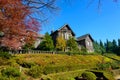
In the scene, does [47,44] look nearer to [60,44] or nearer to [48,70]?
[60,44]

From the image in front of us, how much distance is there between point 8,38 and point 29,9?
1.79 meters

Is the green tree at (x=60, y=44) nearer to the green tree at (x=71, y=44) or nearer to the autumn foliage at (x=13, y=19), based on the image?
the green tree at (x=71, y=44)

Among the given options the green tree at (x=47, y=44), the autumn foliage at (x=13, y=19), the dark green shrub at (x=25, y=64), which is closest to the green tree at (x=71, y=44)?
the green tree at (x=47, y=44)

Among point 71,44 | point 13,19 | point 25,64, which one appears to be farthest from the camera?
point 71,44

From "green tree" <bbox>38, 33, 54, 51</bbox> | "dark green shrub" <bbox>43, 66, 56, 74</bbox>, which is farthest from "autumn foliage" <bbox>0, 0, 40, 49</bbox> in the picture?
"green tree" <bbox>38, 33, 54, 51</bbox>

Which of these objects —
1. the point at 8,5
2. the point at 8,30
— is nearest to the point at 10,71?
the point at 8,30

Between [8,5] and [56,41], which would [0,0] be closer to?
[8,5]

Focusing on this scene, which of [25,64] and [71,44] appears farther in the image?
[71,44]

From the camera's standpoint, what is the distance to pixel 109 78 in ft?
68.5

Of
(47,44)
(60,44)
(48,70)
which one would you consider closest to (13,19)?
(48,70)

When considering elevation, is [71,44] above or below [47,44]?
above

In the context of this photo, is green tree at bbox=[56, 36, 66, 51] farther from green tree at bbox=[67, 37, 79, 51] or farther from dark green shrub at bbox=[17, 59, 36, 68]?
dark green shrub at bbox=[17, 59, 36, 68]

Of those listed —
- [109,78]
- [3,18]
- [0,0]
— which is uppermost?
[0,0]

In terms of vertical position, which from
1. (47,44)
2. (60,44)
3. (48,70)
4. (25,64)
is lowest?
(48,70)
